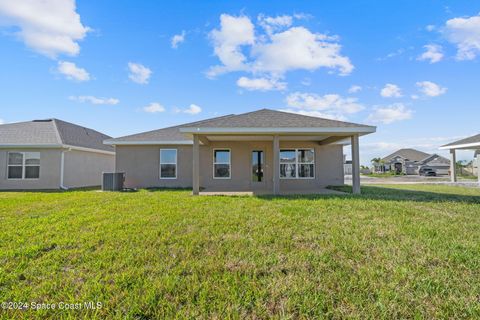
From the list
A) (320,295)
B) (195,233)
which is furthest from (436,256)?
(195,233)

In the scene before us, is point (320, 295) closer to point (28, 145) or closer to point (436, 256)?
point (436, 256)

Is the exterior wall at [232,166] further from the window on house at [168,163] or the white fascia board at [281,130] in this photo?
the white fascia board at [281,130]

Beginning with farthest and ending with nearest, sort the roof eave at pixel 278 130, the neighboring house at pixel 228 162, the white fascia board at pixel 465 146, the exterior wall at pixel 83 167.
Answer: the white fascia board at pixel 465 146
the exterior wall at pixel 83 167
the neighboring house at pixel 228 162
the roof eave at pixel 278 130

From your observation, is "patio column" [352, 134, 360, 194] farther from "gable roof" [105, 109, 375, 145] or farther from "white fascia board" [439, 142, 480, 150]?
"white fascia board" [439, 142, 480, 150]

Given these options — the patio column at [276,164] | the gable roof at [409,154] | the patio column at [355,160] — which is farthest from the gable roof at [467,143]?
the gable roof at [409,154]

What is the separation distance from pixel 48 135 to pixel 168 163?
777 centimetres

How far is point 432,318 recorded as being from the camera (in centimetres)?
228

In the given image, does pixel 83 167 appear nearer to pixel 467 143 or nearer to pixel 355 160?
pixel 355 160

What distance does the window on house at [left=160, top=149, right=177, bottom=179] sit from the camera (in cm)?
1359

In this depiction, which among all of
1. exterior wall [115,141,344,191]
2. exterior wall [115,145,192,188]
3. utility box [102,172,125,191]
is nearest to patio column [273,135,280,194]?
exterior wall [115,141,344,191]

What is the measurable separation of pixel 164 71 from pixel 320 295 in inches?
512

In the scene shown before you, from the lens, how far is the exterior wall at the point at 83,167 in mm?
14094

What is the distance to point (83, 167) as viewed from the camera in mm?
15430

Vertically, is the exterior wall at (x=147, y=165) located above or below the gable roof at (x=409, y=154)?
below
